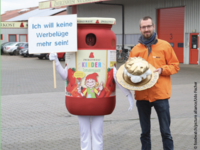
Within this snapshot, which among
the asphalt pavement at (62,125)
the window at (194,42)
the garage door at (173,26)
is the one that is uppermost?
the garage door at (173,26)

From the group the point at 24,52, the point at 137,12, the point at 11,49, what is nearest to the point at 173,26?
the point at 137,12

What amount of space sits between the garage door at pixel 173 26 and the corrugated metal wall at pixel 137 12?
1.33 ft

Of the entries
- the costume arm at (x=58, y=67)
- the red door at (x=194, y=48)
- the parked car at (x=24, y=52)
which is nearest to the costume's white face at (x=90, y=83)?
the costume arm at (x=58, y=67)

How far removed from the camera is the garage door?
74.3 feet

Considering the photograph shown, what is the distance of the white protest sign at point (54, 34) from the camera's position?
→ 13.1 feet

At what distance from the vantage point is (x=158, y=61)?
404 cm

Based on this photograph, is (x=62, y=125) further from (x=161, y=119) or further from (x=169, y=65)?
(x=169, y=65)

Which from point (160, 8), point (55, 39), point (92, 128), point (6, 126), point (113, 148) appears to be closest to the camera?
point (55, 39)

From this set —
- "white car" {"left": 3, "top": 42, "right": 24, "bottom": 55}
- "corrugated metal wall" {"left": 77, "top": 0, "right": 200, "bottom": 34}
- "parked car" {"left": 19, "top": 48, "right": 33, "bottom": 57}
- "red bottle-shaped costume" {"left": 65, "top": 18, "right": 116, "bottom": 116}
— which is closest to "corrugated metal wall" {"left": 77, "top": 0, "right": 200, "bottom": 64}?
"corrugated metal wall" {"left": 77, "top": 0, "right": 200, "bottom": 34}

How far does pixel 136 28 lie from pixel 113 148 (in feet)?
70.6

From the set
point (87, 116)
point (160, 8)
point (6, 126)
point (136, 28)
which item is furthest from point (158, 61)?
point (136, 28)

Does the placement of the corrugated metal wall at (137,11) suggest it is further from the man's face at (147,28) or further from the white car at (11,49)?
the man's face at (147,28)

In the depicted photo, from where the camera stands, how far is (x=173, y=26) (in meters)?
23.2

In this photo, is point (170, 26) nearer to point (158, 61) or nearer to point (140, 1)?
point (140, 1)
